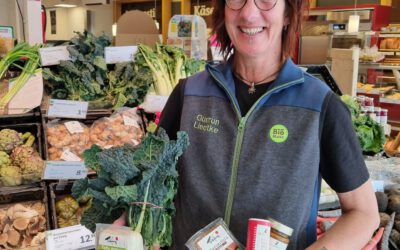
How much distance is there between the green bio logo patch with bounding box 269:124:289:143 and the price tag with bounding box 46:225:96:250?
3.79ft

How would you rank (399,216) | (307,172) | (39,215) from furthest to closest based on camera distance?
(39,215) → (399,216) → (307,172)

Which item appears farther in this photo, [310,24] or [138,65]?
[310,24]

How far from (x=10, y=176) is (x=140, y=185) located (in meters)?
1.30

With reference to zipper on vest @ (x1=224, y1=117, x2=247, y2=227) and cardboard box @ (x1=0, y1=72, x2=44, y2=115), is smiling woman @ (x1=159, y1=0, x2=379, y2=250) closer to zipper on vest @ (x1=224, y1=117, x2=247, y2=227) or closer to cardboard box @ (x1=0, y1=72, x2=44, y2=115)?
zipper on vest @ (x1=224, y1=117, x2=247, y2=227)

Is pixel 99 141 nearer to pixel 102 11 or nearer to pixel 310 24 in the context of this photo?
pixel 310 24

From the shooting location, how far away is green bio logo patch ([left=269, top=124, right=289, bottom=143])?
115cm

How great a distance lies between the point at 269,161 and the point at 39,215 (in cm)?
148

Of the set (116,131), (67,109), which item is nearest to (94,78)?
(67,109)

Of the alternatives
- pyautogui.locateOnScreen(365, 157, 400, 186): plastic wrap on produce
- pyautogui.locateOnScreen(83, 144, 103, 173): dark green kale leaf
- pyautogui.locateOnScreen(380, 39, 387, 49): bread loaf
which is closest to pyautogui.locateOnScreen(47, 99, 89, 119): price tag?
pyautogui.locateOnScreen(83, 144, 103, 173): dark green kale leaf

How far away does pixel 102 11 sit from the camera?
533 inches

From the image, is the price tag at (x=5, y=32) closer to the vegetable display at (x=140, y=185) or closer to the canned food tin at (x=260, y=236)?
the vegetable display at (x=140, y=185)

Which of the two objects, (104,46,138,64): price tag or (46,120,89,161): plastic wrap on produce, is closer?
(46,120,89,161): plastic wrap on produce

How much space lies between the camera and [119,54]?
2832 mm

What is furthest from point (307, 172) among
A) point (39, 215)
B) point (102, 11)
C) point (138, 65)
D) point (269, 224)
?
point (102, 11)
